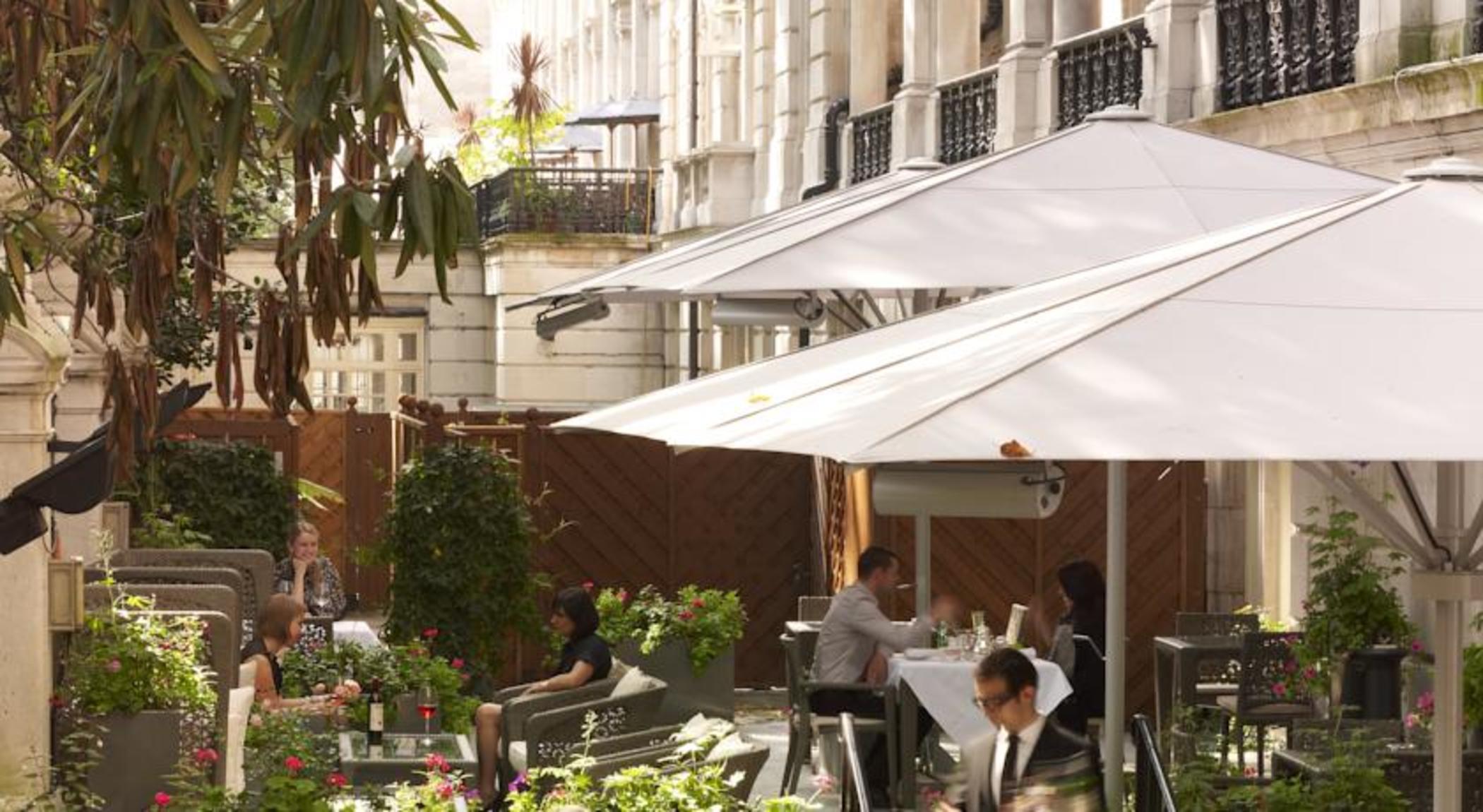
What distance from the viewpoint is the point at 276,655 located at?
564 inches

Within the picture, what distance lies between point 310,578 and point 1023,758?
10292mm

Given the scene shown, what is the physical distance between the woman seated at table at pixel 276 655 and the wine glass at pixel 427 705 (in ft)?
1.18

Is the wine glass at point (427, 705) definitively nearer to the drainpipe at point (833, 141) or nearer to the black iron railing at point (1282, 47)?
the black iron railing at point (1282, 47)

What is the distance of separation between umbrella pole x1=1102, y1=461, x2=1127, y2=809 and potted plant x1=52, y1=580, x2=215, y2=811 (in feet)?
12.6

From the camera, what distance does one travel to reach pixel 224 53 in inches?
283

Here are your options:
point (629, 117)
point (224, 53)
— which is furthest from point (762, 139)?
point (224, 53)

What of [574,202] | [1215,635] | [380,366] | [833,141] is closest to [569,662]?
[1215,635]

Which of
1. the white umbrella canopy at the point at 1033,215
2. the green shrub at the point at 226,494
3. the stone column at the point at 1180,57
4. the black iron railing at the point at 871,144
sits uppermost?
the black iron railing at the point at 871,144

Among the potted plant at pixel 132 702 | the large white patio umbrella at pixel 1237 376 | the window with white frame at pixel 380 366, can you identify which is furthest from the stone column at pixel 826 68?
the large white patio umbrella at pixel 1237 376

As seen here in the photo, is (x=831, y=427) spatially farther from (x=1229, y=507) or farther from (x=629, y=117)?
(x=629, y=117)

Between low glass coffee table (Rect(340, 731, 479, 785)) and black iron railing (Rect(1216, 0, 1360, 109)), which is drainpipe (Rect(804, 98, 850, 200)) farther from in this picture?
low glass coffee table (Rect(340, 731, 479, 785))

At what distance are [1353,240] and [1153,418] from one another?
1159mm

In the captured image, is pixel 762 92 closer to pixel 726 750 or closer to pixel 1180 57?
pixel 1180 57

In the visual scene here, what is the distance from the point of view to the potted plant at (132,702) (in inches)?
473
